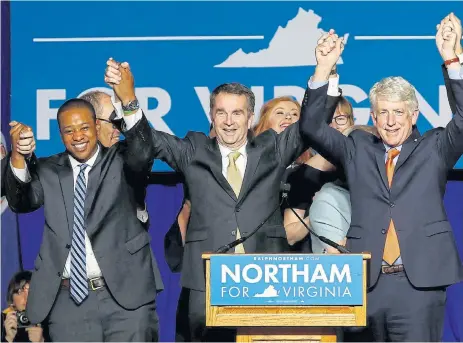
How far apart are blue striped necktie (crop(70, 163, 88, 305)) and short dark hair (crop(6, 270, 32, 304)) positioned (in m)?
1.55

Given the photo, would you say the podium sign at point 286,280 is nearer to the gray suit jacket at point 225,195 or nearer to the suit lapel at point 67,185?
the gray suit jacket at point 225,195

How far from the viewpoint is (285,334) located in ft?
16.1

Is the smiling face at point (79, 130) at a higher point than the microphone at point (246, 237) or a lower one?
higher

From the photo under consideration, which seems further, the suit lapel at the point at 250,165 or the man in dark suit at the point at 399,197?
the suit lapel at the point at 250,165

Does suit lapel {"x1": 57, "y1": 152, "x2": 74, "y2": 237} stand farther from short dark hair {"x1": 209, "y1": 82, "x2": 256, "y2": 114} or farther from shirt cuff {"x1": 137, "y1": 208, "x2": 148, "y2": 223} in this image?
short dark hair {"x1": 209, "y1": 82, "x2": 256, "y2": 114}

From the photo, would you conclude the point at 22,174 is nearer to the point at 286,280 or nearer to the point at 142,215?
the point at 142,215

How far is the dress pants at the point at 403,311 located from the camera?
5.26 meters

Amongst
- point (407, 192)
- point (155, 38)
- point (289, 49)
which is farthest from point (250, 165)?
point (155, 38)

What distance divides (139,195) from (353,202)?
0.96m

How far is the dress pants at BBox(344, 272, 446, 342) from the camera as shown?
5.26 metres

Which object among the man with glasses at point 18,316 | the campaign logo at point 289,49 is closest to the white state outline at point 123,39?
the campaign logo at point 289,49

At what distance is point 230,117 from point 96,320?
3.34 ft

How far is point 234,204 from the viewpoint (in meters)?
5.55

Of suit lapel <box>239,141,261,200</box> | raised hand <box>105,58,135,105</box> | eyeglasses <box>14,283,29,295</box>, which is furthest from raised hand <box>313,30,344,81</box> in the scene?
eyeglasses <box>14,283,29,295</box>
